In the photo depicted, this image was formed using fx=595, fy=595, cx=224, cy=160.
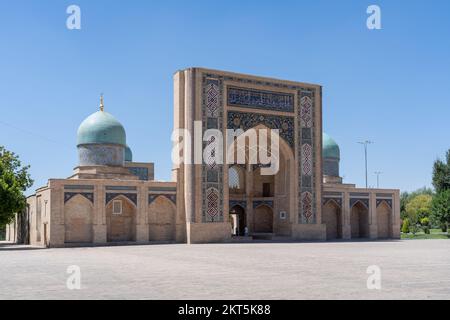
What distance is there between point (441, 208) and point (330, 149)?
8.33 metres

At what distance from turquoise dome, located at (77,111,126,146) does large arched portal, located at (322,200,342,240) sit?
39.4 ft

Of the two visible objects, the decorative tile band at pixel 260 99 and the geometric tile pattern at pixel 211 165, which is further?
the decorative tile band at pixel 260 99

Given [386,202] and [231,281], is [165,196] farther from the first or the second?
[231,281]

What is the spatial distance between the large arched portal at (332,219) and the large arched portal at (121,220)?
11468 mm

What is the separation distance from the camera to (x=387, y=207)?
36.0 meters

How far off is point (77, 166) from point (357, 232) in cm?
1680

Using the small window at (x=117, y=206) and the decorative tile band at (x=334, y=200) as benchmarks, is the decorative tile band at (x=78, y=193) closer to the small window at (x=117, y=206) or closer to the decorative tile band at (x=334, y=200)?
the small window at (x=117, y=206)

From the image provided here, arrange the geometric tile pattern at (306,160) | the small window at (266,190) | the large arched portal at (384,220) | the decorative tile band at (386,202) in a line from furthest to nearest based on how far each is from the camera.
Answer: the large arched portal at (384,220) → the decorative tile band at (386,202) → the small window at (266,190) → the geometric tile pattern at (306,160)

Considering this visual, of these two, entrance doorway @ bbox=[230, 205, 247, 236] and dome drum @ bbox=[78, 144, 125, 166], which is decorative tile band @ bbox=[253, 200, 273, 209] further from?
dome drum @ bbox=[78, 144, 125, 166]

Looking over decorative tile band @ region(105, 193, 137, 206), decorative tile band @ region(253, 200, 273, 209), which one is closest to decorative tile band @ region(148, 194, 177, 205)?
decorative tile band @ region(105, 193, 137, 206)

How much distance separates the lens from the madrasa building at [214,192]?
26.6m

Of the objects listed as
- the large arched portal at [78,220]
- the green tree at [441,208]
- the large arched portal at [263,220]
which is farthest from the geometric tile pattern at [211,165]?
the green tree at [441,208]
